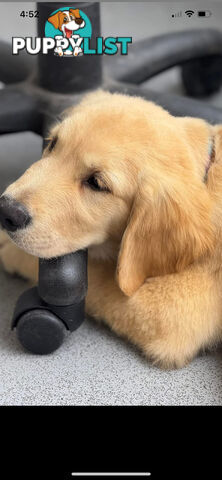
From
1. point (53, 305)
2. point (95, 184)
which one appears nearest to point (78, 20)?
point (95, 184)

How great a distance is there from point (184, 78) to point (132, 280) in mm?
965

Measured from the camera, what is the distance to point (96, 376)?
2.97 feet

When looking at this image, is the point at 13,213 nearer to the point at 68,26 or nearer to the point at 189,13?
the point at 68,26

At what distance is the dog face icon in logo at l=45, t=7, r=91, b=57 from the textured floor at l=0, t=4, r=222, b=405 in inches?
19.9

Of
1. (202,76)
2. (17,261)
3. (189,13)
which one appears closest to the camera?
(17,261)

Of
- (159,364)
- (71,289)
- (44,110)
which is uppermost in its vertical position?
(44,110)

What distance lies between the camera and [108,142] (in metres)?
0.81

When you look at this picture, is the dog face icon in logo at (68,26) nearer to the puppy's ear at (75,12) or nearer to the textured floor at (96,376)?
the puppy's ear at (75,12)

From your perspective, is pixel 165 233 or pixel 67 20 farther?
pixel 67 20

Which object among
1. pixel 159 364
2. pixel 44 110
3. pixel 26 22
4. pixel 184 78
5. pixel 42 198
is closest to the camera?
pixel 42 198

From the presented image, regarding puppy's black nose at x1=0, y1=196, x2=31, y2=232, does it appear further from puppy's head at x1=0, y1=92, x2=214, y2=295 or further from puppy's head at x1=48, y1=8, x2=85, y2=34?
puppy's head at x1=48, y1=8, x2=85, y2=34

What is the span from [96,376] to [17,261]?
0.27 metres
